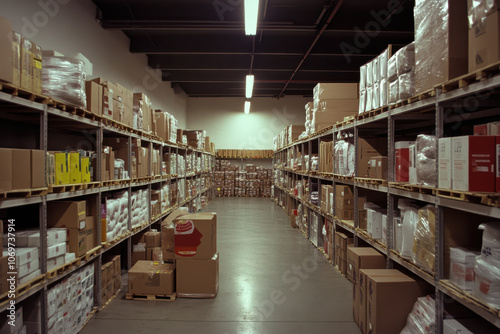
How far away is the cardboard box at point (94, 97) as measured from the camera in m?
3.95

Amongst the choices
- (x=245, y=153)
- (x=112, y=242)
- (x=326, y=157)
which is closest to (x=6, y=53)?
(x=112, y=242)

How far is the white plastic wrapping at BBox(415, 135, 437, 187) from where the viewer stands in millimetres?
2974

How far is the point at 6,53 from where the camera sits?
251 cm

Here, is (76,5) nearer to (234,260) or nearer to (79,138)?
(79,138)

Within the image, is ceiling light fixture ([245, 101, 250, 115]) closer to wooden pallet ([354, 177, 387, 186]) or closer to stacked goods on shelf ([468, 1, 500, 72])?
wooden pallet ([354, 177, 387, 186])

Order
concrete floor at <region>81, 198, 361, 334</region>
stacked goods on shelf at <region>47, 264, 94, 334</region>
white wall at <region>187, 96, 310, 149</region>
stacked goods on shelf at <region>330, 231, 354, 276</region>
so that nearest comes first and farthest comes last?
stacked goods on shelf at <region>47, 264, 94, 334</region> → concrete floor at <region>81, 198, 361, 334</region> → stacked goods on shelf at <region>330, 231, 354, 276</region> → white wall at <region>187, 96, 310, 149</region>

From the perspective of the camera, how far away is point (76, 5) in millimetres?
6133

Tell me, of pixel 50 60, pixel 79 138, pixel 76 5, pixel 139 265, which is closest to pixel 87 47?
pixel 76 5

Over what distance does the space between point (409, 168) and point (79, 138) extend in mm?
4954

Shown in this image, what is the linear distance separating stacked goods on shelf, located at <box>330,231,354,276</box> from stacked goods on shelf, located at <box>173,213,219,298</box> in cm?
210

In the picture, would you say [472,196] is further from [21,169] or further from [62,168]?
[62,168]

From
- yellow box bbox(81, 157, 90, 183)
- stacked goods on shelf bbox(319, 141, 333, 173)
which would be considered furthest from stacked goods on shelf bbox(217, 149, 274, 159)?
yellow box bbox(81, 157, 90, 183)

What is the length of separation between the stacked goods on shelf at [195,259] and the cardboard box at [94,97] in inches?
66.5

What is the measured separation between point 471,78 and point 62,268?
3.71 meters
